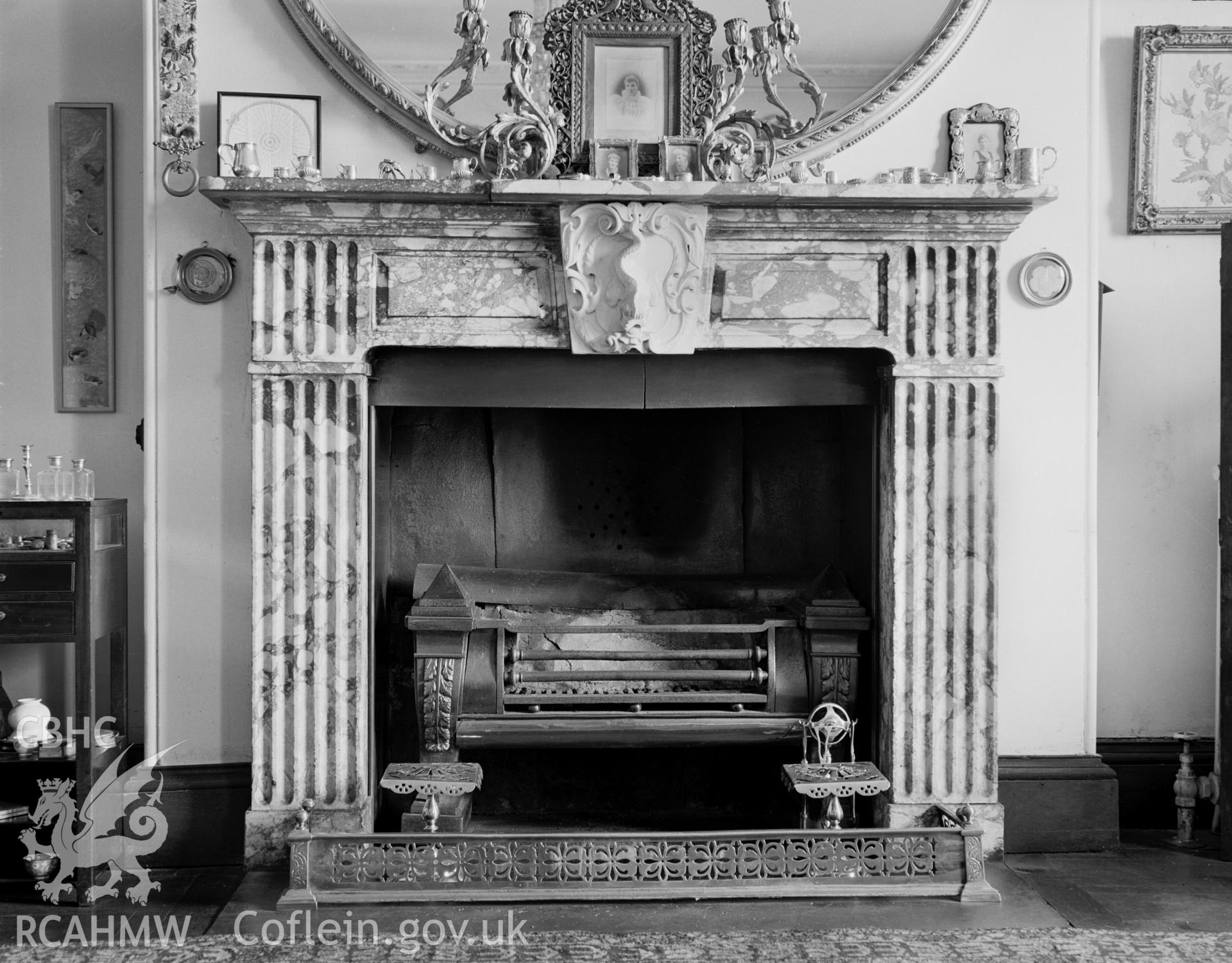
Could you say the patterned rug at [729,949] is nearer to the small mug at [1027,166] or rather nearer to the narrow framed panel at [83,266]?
the narrow framed panel at [83,266]

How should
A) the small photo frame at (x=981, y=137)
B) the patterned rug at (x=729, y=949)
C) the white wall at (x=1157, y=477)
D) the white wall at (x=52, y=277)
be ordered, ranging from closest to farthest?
the patterned rug at (x=729, y=949) < the small photo frame at (x=981, y=137) < the white wall at (x=52, y=277) < the white wall at (x=1157, y=477)

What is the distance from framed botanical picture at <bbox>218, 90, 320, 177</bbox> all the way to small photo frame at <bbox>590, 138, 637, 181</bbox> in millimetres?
833

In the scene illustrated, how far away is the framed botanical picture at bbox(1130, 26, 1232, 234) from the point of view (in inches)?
140

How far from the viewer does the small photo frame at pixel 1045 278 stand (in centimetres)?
325

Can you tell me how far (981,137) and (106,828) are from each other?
10.6ft

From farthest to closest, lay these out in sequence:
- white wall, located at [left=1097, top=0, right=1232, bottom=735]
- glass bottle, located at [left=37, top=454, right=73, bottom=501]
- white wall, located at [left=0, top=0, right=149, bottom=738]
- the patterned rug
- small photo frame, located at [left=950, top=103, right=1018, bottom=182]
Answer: white wall, located at [left=1097, top=0, right=1232, bottom=735] → white wall, located at [left=0, top=0, right=149, bottom=738] → small photo frame, located at [left=950, top=103, right=1018, bottom=182] → glass bottle, located at [left=37, top=454, right=73, bottom=501] → the patterned rug

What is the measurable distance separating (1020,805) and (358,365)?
91.6 inches

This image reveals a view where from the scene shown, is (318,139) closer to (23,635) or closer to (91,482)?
(91,482)

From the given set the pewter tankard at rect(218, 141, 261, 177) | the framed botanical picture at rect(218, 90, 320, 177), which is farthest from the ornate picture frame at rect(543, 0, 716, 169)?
the pewter tankard at rect(218, 141, 261, 177)

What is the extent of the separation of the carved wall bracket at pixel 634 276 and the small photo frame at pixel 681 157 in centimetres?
11

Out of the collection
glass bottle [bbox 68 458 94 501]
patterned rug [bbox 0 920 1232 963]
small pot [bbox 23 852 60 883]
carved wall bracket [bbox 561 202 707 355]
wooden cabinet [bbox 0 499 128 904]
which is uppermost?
carved wall bracket [bbox 561 202 707 355]

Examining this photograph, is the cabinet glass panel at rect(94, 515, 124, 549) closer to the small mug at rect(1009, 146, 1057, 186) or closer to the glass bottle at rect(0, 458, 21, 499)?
the glass bottle at rect(0, 458, 21, 499)

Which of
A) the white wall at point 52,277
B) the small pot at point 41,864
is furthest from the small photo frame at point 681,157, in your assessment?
the small pot at point 41,864

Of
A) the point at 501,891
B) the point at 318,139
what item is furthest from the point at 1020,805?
the point at 318,139
